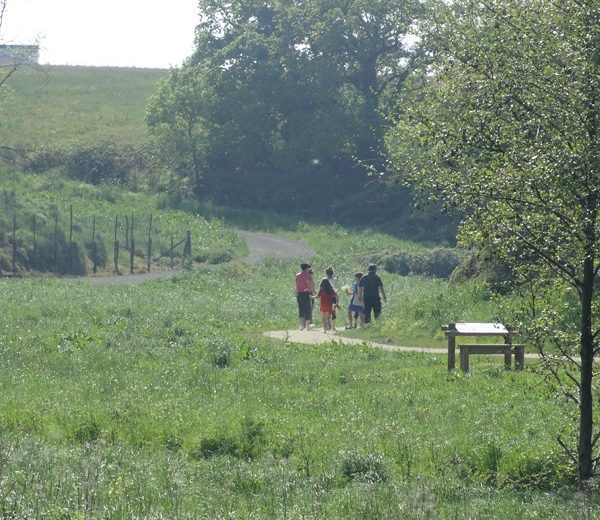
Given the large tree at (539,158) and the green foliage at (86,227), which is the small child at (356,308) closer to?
the large tree at (539,158)

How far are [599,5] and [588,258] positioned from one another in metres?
2.27

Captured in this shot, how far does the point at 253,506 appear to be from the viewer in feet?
35.1

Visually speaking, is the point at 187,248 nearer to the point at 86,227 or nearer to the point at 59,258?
the point at 86,227

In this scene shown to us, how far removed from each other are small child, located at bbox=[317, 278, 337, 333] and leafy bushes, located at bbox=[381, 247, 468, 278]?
816 inches

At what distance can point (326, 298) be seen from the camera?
25.8 meters

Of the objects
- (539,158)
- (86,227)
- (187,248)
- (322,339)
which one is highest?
(539,158)

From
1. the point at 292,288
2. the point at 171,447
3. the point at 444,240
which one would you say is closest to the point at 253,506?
the point at 171,447

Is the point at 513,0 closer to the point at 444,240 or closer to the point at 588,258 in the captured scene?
the point at 588,258

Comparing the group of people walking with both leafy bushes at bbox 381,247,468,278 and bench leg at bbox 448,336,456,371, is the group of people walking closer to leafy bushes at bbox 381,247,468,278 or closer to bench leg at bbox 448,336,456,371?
bench leg at bbox 448,336,456,371

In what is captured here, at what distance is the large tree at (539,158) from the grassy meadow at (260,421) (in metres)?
0.72

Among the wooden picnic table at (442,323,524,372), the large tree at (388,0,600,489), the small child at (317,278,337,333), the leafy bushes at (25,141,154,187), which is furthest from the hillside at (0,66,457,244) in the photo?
the large tree at (388,0,600,489)

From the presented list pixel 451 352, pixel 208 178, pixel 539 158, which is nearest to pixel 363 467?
pixel 539 158

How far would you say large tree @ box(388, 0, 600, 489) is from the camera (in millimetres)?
10500

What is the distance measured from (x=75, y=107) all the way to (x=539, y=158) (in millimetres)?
78917
